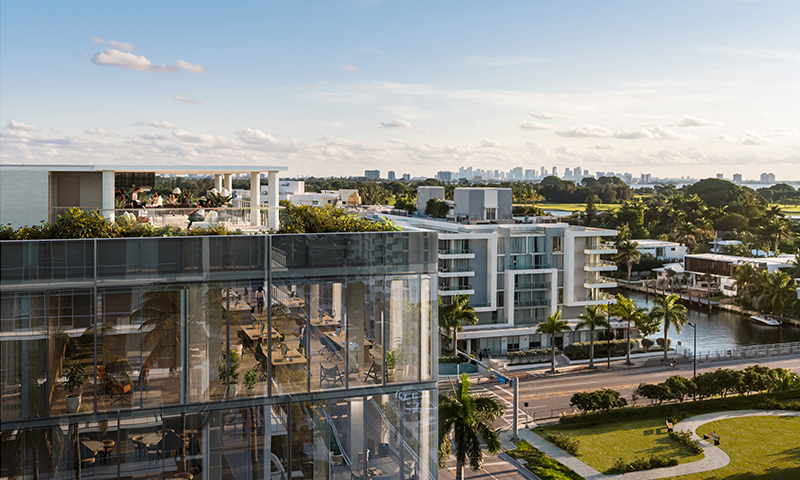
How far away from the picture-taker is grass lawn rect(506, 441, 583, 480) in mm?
31312

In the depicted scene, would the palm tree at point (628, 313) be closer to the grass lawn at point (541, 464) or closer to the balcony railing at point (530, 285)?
the balcony railing at point (530, 285)

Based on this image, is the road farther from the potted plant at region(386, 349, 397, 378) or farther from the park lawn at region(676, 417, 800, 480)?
the potted plant at region(386, 349, 397, 378)

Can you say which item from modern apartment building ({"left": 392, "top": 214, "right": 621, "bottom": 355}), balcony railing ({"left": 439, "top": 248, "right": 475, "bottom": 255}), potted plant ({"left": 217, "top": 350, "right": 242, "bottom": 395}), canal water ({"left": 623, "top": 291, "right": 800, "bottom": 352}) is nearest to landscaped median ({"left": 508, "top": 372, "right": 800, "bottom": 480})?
modern apartment building ({"left": 392, "top": 214, "right": 621, "bottom": 355})

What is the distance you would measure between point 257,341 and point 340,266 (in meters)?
2.48

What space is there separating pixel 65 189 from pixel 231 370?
12.8 meters

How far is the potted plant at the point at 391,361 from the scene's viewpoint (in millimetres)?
15062

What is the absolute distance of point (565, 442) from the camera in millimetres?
35531

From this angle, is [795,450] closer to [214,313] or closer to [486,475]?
[486,475]

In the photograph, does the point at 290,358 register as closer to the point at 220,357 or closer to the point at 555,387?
the point at 220,357

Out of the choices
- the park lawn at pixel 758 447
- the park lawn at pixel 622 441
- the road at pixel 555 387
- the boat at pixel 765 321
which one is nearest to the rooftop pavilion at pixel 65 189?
the road at pixel 555 387

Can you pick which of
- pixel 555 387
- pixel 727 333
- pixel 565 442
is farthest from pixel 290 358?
pixel 727 333

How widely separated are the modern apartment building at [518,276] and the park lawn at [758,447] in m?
20.8

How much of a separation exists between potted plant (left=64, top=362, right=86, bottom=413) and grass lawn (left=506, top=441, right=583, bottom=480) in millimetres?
23656

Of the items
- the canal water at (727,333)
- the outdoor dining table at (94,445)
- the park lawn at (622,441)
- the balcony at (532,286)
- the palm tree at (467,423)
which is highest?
the outdoor dining table at (94,445)
